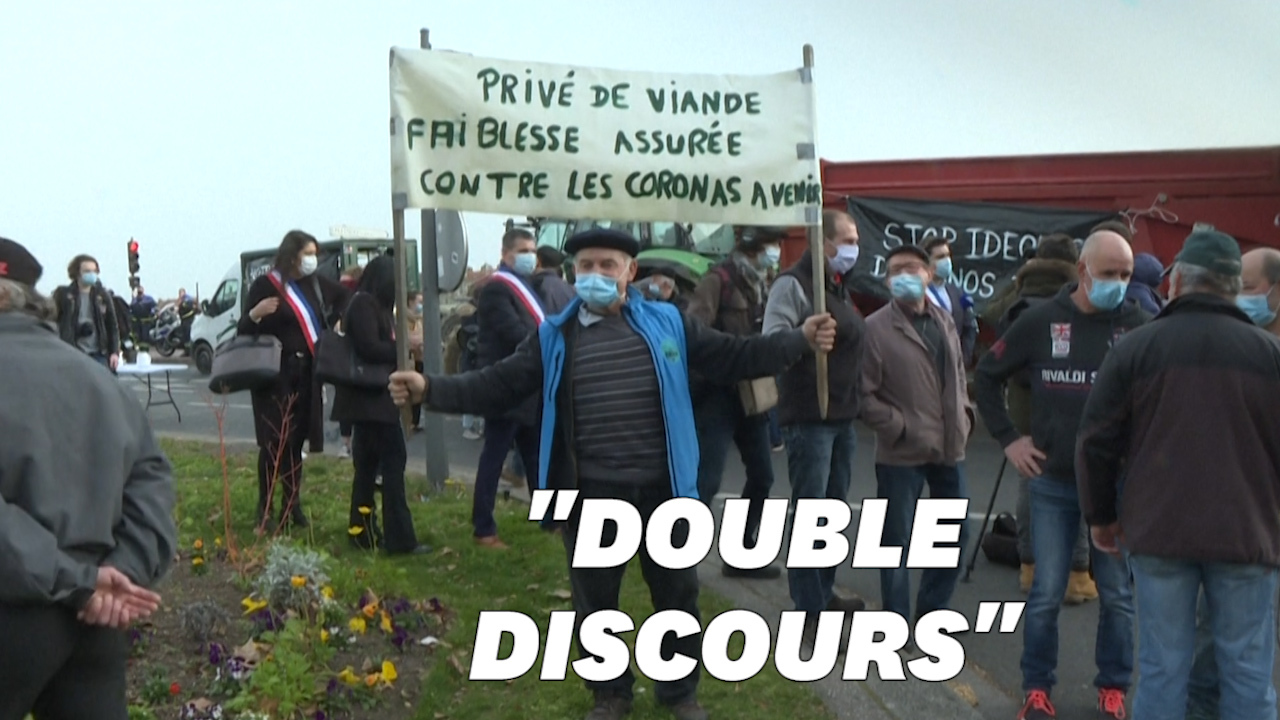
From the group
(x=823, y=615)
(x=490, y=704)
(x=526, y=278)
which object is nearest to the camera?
(x=490, y=704)

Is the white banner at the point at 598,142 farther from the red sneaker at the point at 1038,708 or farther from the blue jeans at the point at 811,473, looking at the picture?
the red sneaker at the point at 1038,708

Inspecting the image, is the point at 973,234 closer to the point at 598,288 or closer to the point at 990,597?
the point at 990,597

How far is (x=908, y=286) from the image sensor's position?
18.9 feet

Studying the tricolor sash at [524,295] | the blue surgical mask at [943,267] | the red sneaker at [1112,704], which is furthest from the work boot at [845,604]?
the blue surgical mask at [943,267]

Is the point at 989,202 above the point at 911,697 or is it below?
above

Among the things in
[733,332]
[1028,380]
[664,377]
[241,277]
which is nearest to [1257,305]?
[1028,380]

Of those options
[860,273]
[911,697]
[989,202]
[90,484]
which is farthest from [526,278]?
[989,202]

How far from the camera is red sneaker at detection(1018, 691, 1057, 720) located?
5.00 m

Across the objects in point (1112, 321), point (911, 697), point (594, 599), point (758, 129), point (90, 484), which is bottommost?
point (911, 697)

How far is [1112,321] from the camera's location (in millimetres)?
4918

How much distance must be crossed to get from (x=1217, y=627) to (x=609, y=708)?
2.08m

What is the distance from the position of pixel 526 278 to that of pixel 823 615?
3.01m

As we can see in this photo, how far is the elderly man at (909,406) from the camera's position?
570cm

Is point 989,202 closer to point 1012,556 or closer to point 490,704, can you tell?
point 1012,556
